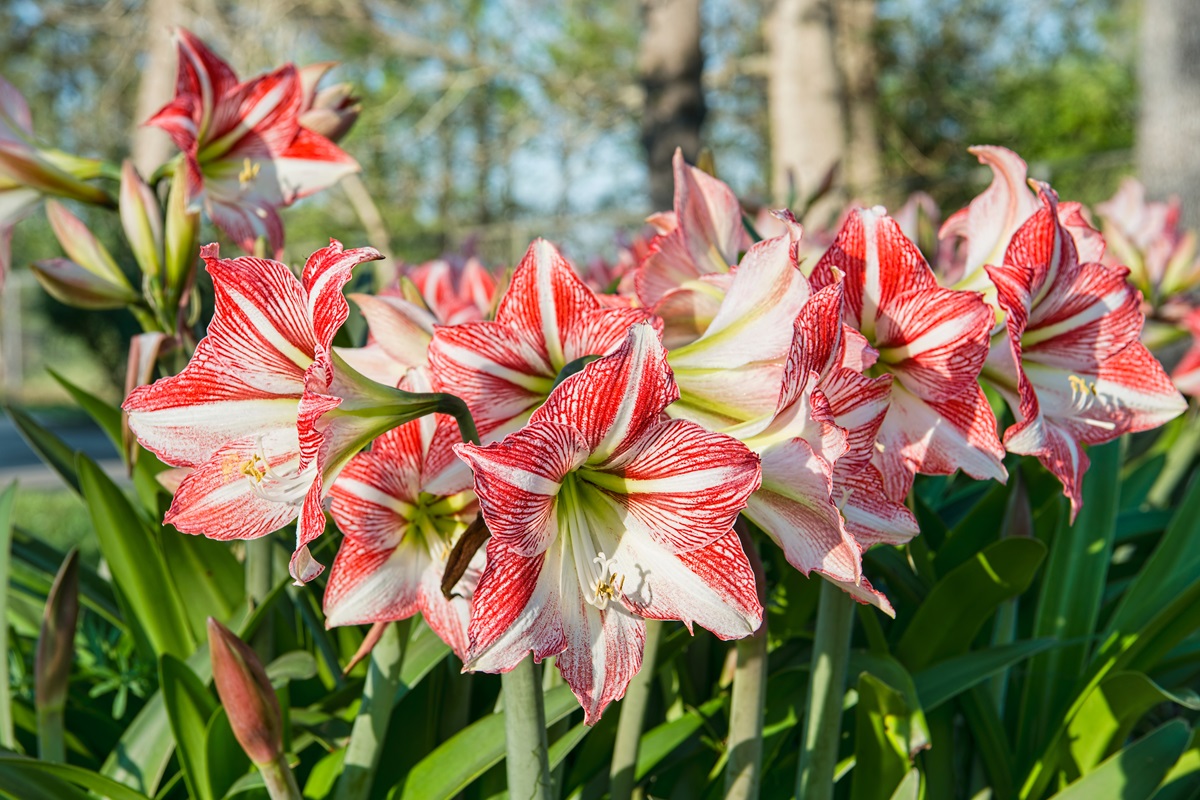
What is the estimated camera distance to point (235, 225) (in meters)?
1.60

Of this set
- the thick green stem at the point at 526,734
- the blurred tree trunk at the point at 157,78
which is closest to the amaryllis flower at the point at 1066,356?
the thick green stem at the point at 526,734

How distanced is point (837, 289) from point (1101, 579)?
1.14m

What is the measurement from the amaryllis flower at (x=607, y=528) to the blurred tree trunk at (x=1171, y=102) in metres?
A: 5.37

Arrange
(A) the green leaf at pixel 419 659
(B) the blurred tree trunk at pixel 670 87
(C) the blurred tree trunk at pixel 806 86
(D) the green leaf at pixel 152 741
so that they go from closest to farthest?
(A) the green leaf at pixel 419 659
(D) the green leaf at pixel 152 741
(B) the blurred tree trunk at pixel 670 87
(C) the blurred tree trunk at pixel 806 86

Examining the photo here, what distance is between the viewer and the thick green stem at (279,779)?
1.15 m

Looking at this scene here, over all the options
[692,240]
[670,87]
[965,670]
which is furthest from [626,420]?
[670,87]

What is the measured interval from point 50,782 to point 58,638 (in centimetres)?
20

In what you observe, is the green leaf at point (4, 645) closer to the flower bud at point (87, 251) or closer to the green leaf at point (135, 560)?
the green leaf at point (135, 560)

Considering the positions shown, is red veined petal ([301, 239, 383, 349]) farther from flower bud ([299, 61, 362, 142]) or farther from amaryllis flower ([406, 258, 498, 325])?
flower bud ([299, 61, 362, 142])

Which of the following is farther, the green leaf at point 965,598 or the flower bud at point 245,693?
the green leaf at point 965,598

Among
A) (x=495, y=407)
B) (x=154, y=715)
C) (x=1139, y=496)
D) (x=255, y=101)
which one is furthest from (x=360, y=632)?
(x=1139, y=496)

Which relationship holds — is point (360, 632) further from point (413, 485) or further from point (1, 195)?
point (1, 195)

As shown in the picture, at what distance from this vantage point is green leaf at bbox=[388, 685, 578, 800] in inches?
49.1

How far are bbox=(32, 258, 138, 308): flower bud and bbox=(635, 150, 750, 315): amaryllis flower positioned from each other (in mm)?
869
